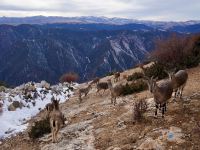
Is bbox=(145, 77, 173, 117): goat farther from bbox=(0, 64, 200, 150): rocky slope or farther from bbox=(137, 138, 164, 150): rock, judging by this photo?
bbox=(137, 138, 164, 150): rock

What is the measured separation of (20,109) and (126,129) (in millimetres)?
13283

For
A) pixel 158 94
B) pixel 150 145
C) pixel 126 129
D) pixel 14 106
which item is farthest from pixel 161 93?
pixel 14 106

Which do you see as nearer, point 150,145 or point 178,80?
point 150,145

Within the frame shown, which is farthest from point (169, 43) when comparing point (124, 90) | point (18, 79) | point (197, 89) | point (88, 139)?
point (18, 79)

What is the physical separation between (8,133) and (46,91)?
11.0m

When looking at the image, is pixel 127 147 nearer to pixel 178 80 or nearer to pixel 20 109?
pixel 178 80

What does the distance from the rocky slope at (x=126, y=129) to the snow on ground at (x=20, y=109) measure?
2217 mm

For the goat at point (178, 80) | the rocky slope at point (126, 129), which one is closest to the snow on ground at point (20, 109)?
the rocky slope at point (126, 129)

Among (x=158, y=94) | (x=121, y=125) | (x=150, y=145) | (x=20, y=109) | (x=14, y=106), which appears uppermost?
(x=158, y=94)

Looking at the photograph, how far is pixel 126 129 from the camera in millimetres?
15695

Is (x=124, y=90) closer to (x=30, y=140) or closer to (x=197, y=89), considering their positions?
(x=197, y=89)

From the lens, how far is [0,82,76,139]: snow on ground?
22959 mm

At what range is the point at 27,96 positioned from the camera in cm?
3009

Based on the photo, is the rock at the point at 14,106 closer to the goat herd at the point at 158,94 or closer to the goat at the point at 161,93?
the goat herd at the point at 158,94
